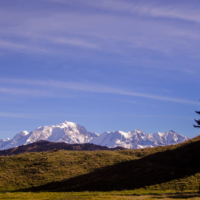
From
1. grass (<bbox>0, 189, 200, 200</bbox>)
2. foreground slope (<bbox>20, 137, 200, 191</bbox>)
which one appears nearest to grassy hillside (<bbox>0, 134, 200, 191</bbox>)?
foreground slope (<bbox>20, 137, 200, 191</bbox>)

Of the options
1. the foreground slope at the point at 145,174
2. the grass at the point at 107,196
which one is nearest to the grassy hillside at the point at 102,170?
the foreground slope at the point at 145,174

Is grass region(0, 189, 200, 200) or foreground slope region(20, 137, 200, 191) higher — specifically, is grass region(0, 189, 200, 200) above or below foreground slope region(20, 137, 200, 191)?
below

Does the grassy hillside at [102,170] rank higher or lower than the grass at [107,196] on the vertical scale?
higher

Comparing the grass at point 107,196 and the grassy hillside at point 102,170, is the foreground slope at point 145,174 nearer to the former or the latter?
the grassy hillside at point 102,170

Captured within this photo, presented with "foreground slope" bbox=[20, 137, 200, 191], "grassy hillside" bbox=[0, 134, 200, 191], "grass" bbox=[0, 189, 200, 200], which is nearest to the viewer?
"grass" bbox=[0, 189, 200, 200]

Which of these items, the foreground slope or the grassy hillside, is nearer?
the foreground slope

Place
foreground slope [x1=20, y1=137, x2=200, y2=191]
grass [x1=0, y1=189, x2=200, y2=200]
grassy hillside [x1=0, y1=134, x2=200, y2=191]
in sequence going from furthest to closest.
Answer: grassy hillside [x1=0, y1=134, x2=200, y2=191], foreground slope [x1=20, y1=137, x2=200, y2=191], grass [x1=0, y1=189, x2=200, y2=200]

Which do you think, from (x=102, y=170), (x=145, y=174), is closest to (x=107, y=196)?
(x=145, y=174)

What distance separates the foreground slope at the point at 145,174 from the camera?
4334 cm

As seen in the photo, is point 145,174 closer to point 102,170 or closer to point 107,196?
point 102,170

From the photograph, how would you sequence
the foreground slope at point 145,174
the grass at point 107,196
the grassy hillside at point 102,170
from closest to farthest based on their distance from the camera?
1. the grass at point 107,196
2. the foreground slope at point 145,174
3. the grassy hillside at point 102,170

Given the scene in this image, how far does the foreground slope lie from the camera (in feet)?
142

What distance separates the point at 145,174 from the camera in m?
48.2

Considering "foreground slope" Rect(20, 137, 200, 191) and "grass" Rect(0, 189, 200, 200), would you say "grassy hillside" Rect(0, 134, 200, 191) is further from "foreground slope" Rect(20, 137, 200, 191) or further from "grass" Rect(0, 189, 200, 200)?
"grass" Rect(0, 189, 200, 200)
